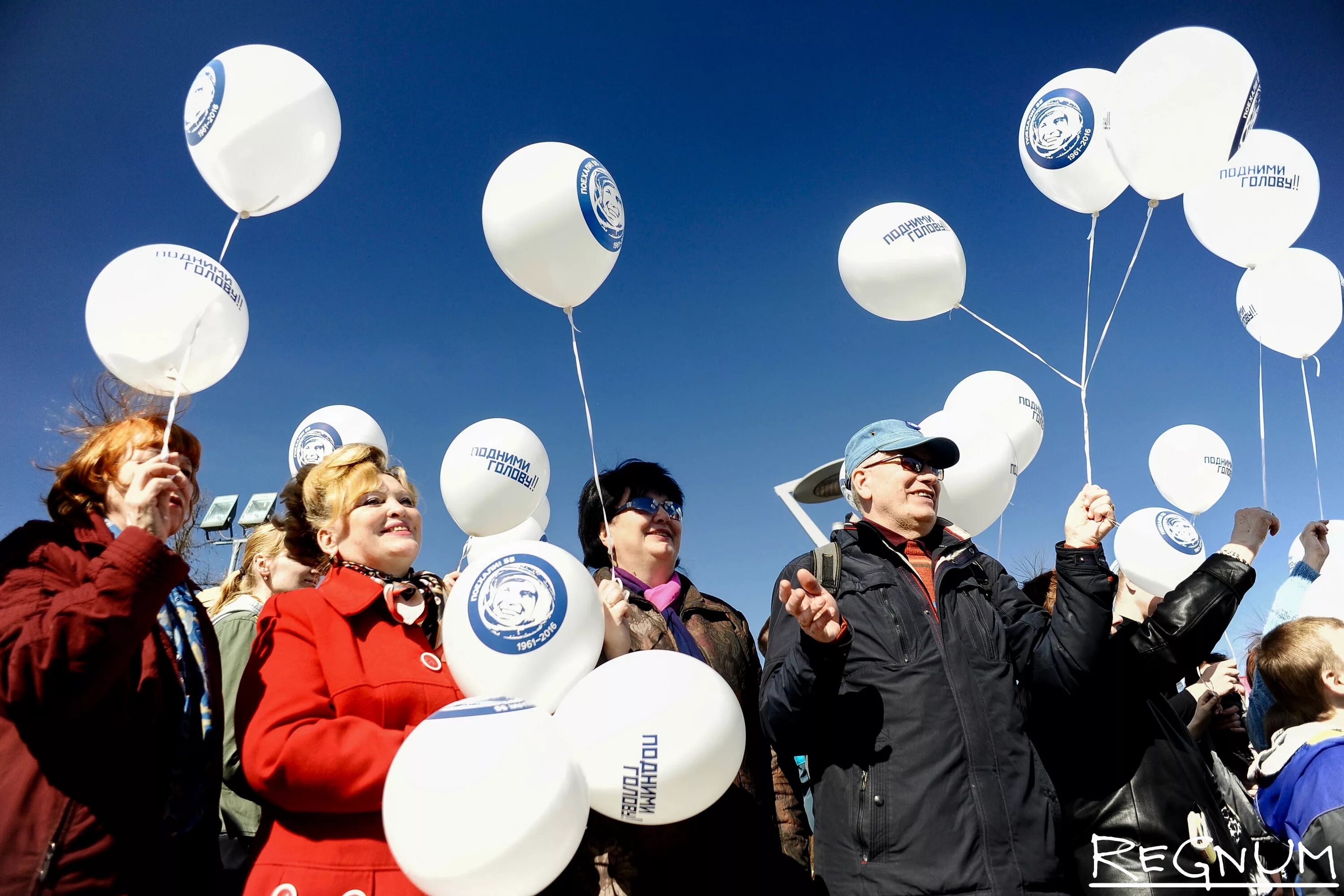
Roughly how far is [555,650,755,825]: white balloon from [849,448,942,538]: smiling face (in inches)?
40.1

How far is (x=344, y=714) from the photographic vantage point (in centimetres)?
213

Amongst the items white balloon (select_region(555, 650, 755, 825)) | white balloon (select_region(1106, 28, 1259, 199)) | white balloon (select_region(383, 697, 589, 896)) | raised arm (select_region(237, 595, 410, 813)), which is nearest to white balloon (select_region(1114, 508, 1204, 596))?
white balloon (select_region(1106, 28, 1259, 199))

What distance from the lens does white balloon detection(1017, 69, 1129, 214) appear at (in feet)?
12.3

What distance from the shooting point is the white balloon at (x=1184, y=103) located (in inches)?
122

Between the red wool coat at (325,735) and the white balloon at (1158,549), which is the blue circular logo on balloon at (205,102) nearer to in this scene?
the red wool coat at (325,735)

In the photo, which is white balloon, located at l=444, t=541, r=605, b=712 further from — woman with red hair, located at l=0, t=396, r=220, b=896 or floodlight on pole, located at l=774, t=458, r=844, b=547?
floodlight on pole, located at l=774, t=458, r=844, b=547

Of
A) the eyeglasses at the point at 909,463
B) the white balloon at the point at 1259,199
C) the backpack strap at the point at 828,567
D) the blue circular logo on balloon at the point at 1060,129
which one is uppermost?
the blue circular logo on balloon at the point at 1060,129

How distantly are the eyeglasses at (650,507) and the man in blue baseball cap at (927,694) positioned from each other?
71 cm

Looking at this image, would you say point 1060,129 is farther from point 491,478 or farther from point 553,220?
point 491,478

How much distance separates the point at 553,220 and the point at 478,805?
2.05 metres

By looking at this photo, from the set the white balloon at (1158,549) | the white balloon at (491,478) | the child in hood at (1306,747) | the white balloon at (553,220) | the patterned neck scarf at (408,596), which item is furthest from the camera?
the white balloon at (1158,549)

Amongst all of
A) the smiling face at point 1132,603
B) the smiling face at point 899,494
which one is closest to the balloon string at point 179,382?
the smiling face at point 899,494

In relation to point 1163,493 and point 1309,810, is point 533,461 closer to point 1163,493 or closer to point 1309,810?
point 1309,810

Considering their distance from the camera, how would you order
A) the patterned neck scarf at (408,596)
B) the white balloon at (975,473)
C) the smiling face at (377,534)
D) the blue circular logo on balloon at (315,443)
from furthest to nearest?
1. the blue circular logo on balloon at (315,443)
2. the white balloon at (975,473)
3. the smiling face at (377,534)
4. the patterned neck scarf at (408,596)
